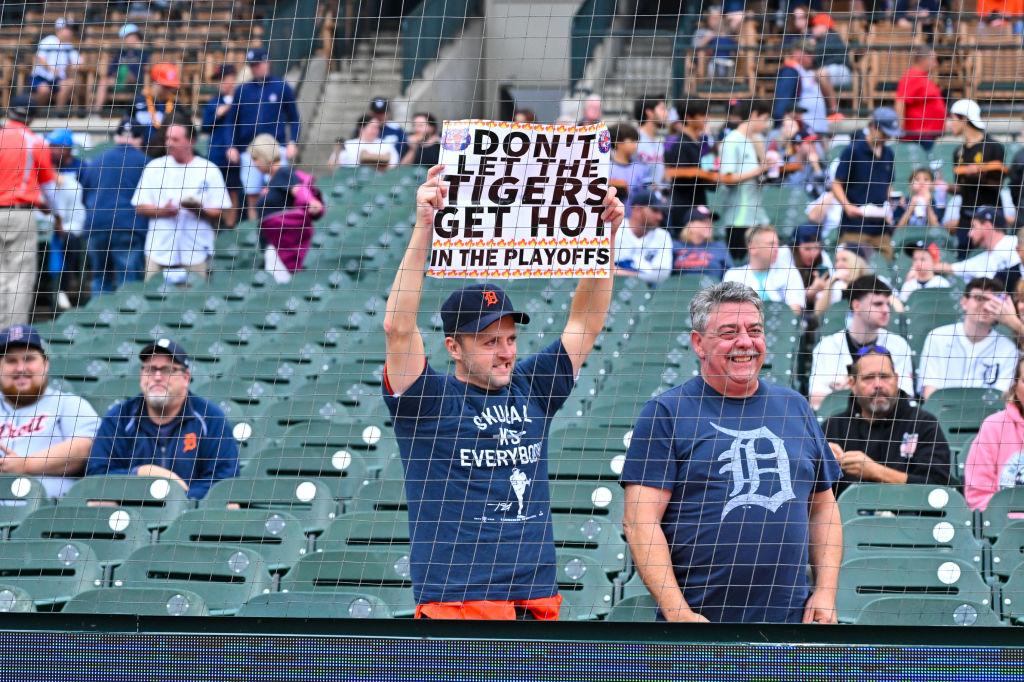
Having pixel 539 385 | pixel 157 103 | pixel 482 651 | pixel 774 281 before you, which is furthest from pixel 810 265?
pixel 157 103

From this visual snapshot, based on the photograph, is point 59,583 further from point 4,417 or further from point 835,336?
point 835,336

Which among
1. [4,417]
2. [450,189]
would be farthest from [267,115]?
[450,189]

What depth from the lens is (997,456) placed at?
18.4ft

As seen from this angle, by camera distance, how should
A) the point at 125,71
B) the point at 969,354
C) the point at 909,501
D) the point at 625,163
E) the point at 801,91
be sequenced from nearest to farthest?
the point at 909,501
the point at 969,354
the point at 625,163
the point at 801,91
the point at 125,71

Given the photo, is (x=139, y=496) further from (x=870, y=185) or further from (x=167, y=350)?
(x=870, y=185)

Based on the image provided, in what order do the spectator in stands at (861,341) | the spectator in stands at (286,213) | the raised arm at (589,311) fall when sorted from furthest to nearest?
the spectator in stands at (286,213), the spectator in stands at (861,341), the raised arm at (589,311)

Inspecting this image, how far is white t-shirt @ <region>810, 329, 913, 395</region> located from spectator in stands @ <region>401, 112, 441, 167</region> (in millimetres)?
4097

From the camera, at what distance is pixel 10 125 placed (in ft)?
31.4

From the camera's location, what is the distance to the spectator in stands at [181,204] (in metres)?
8.64

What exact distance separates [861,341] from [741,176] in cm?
305

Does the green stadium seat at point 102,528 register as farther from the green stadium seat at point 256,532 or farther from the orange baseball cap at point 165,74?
the orange baseball cap at point 165,74

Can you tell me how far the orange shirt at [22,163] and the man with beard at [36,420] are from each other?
8.75ft

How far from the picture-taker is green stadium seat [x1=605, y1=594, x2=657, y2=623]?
459cm

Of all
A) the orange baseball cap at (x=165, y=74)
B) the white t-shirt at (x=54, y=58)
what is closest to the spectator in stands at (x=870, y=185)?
the orange baseball cap at (x=165, y=74)
